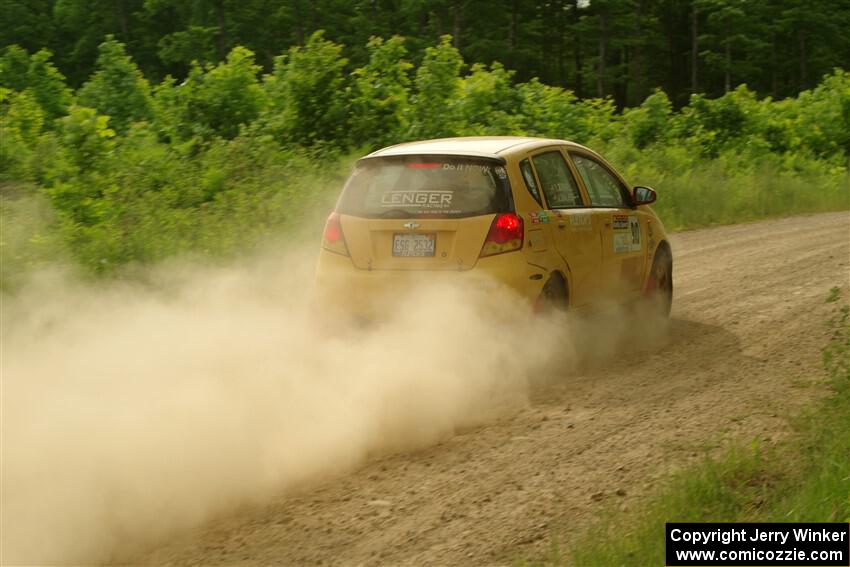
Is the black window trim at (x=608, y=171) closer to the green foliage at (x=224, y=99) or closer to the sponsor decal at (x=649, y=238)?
the sponsor decal at (x=649, y=238)

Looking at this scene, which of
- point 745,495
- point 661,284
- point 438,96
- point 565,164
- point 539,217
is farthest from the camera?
point 438,96

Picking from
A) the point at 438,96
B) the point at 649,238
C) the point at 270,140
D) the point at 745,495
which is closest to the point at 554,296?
the point at 649,238

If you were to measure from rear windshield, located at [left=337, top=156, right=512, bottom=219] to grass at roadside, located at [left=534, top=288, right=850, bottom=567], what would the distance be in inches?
111

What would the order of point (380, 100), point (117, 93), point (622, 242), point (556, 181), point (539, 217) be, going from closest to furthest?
1. point (539, 217)
2. point (556, 181)
3. point (622, 242)
4. point (380, 100)
5. point (117, 93)

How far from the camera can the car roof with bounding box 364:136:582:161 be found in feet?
27.1

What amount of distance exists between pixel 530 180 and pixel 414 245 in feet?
3.60

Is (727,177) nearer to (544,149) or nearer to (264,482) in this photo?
(544,149)

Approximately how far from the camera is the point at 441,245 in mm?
7934

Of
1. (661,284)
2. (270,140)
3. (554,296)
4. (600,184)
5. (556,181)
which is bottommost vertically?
(661,284)

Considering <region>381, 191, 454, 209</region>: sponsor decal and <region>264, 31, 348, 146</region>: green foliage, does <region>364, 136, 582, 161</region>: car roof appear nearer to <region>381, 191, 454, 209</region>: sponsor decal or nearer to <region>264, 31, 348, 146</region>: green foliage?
<region>381, 191, 454, 209</region>: sponsor decal

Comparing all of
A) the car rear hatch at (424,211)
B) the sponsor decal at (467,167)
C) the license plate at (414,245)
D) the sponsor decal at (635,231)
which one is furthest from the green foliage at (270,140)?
the sponsor decal at (635,231)

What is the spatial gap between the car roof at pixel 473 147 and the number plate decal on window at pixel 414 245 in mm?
714

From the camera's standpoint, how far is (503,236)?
7.93m

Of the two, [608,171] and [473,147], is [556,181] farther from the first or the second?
[608,171]
